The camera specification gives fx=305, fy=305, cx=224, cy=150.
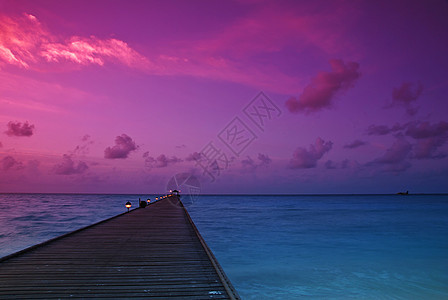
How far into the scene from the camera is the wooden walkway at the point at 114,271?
4973 mm

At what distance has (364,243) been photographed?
65.3ft

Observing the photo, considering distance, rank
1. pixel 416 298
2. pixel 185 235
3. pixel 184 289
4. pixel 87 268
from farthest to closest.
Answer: pixel 185 235 → pixel 416 298 → pixel 87 268 → pixel 184 289

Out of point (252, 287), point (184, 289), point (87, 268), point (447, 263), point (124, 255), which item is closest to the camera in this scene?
point (184, 289)

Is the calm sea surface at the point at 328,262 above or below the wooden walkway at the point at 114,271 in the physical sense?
below

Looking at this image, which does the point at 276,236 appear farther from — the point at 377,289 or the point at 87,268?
the point at 87,268

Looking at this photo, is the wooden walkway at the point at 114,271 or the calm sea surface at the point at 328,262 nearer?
the wooden walkway at the point at 114,271

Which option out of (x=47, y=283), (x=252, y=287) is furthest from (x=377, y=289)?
(x=47, y=283)

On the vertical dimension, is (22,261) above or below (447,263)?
above

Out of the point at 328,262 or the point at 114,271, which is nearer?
the point at 114,271

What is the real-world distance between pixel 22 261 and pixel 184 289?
4111 millimetres

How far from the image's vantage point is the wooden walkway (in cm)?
497

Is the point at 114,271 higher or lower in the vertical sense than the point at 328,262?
higher

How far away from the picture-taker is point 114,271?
20.1 ft

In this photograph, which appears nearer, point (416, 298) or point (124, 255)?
point (124, 255)
